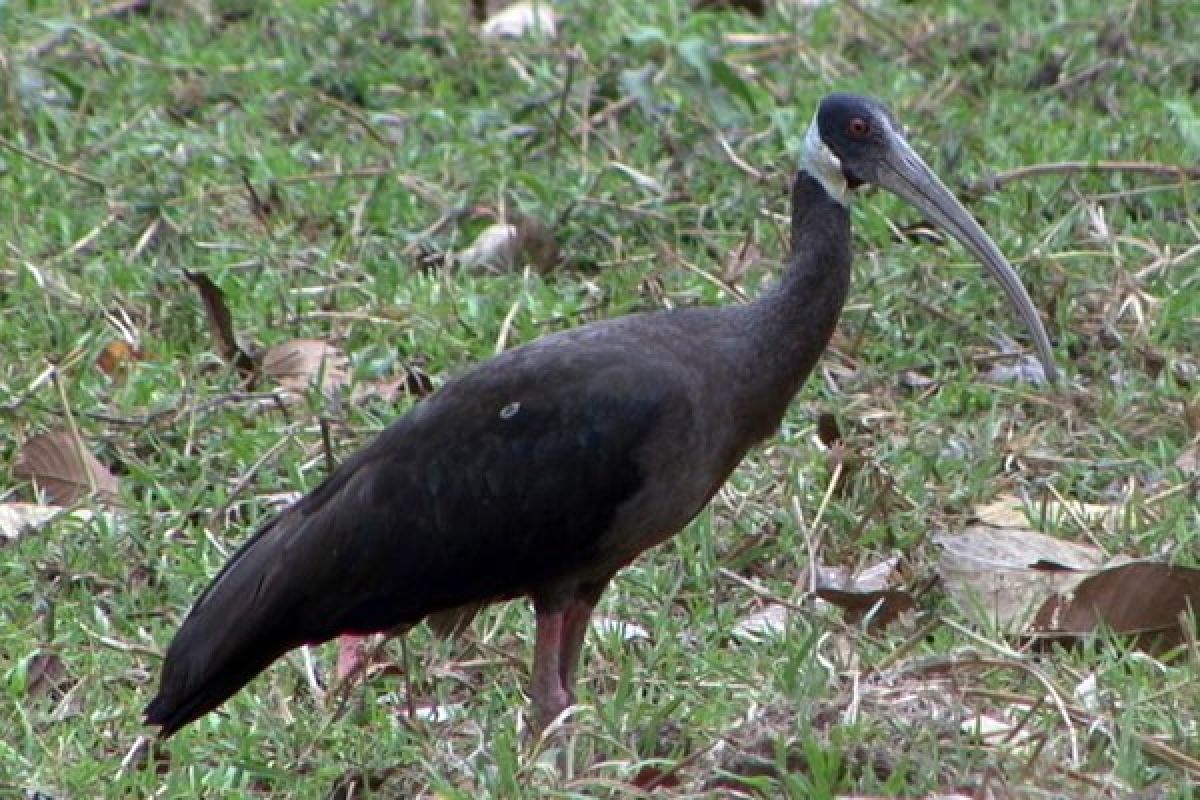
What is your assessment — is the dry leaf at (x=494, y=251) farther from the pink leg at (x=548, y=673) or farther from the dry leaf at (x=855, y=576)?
the pink leg at (x=548, y=673)

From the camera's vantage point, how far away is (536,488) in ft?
18.5

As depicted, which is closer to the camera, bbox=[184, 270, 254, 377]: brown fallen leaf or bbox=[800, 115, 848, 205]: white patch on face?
Answer: bbox=[800, 115, 848, 205]: white patch on face

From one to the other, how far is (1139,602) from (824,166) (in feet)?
3.80

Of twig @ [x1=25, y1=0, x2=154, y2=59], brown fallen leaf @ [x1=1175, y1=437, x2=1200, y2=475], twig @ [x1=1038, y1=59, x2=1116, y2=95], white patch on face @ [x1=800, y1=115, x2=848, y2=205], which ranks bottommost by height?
twig @ [x1=1038, y1=59, x2=1116, y2=95]

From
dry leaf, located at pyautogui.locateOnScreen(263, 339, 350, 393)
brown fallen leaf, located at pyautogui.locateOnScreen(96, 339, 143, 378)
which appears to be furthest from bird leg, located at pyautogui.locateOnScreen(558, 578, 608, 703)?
brown fallen leaf, located at pyautogui.locateOnScreen(96, 339, 143, 378)

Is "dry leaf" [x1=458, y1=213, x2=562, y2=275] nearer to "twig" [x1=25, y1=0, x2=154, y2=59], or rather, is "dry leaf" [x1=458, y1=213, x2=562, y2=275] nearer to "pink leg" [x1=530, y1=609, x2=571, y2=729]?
"twig" [x1=25, y1=0, x2=154, y2=59]

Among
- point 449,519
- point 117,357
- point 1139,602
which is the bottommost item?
point 117,357

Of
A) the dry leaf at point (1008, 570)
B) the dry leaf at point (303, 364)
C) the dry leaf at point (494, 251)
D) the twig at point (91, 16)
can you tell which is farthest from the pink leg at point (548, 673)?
the twig at point (91, 16)

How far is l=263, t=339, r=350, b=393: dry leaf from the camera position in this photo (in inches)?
297

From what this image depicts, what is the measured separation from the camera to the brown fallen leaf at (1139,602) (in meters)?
5.78

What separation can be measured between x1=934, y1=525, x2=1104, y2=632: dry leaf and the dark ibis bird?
0.77m

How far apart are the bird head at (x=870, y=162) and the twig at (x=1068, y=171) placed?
2.60 metres

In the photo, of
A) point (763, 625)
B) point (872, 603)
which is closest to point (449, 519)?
point (763, 625)

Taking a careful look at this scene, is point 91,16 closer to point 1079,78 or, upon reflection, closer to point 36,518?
point 1079,78
